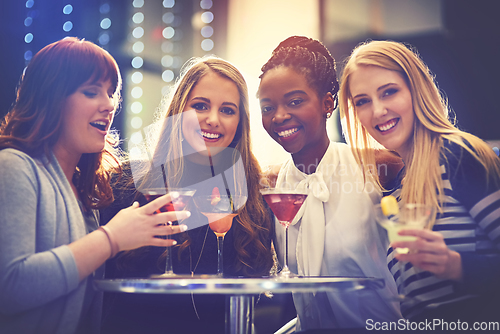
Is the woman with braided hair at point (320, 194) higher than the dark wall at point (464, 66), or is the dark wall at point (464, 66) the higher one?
the dark wall at point (464, 66)

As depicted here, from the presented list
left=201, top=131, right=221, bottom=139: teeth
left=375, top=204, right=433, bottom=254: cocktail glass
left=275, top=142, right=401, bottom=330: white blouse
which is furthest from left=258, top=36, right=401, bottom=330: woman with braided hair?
left=375, top=204, right=433, bottom=254: cocktail glass

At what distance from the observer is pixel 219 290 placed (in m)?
1.38

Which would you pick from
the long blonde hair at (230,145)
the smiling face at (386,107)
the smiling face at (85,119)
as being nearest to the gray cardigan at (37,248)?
the smiling face at (85,119)

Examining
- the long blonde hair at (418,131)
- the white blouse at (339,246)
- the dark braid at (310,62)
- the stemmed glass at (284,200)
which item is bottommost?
the white blouse at (339,246)

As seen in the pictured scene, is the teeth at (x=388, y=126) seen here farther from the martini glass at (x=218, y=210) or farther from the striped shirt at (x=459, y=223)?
the martini glass at (x=218, y=210)

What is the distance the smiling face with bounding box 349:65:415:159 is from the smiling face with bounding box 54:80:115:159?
138 centimetres

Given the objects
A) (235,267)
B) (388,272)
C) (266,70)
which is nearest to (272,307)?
(235,267)

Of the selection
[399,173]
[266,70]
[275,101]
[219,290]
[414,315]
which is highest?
[266,70]

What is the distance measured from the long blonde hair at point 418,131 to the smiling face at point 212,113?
70 centimetres

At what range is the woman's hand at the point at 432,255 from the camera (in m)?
1.59

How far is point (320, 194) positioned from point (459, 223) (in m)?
0.79

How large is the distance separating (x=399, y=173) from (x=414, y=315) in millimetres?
769

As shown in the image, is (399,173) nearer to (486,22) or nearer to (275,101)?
(275,101)

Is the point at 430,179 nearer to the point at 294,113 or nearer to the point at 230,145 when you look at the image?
the point at 294,113
